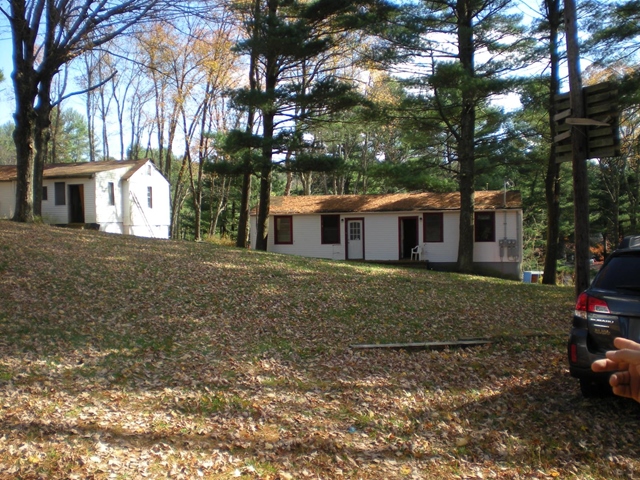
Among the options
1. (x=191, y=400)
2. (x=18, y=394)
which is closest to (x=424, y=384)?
(x=191, y=400)

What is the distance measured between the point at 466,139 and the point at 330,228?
787 centimetres

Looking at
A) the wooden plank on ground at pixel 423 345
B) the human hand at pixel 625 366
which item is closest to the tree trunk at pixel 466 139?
the wooden plank on ground at pixel 423 345

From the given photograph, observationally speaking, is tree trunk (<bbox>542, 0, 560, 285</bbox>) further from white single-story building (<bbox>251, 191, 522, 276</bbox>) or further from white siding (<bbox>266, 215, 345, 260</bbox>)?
white siding (<bbox>266, 215, 345, 260</bbox>)

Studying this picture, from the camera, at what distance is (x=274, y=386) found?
589cm

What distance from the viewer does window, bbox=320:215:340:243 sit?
2406 centimetres

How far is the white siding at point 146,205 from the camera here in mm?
28000

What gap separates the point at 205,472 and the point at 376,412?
1964 millimetres

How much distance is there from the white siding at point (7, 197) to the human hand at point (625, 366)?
28.7 m

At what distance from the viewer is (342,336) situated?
26.9 feet

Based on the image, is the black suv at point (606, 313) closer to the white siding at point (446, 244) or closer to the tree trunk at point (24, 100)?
the tree trunk at point (24, 100)

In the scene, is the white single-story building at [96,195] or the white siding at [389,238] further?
the white single-story building at [96,195]

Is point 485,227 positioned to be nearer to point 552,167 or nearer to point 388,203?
point 388,203

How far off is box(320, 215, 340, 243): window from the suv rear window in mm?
19052

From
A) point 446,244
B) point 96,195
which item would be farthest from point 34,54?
point 446,244
